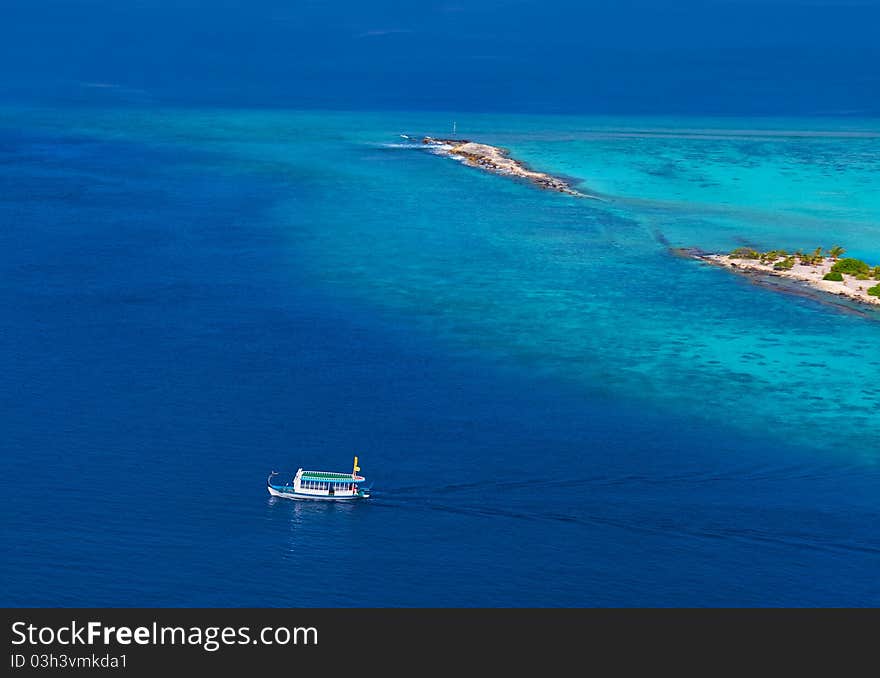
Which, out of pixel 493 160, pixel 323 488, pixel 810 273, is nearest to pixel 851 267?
pixel 810 273

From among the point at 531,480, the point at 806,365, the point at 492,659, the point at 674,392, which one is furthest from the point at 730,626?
the point at 806,365

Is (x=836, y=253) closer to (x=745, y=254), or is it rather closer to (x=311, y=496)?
(x=745, y=254)

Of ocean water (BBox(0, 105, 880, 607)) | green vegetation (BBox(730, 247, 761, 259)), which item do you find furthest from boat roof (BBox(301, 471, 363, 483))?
green vegetation (BBox(730, 247, 761, 259))

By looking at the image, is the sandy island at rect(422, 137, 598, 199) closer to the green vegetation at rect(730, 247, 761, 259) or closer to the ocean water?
the ocean water

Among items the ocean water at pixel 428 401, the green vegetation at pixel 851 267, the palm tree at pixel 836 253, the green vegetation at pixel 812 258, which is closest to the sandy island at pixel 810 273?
the green vegetation at pixel 812 258

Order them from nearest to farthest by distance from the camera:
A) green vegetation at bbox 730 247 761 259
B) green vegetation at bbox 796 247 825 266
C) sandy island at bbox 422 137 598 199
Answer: green vegetation at bbox 796 247 825 266, green vegetation at bbox 730 247 761 259, sandy island at bbox 422 137 598 199

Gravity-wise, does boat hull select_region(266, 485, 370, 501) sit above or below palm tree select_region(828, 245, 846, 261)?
below
